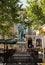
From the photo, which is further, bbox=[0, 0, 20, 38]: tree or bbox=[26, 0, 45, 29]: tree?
bbox=[26, 0, 45, 29]: tree

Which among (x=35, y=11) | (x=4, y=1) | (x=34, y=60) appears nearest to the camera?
(x=4, y=1)

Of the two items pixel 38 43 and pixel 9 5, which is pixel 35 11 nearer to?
pixel 9 5

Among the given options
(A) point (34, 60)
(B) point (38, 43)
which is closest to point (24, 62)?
(A) point (34, 60)

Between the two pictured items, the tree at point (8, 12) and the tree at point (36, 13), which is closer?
the tree at point (8, 12)

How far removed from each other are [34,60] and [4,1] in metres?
4.70

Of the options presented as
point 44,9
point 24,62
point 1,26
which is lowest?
point 24,62

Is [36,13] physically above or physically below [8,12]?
above

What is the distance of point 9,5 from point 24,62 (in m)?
4.24

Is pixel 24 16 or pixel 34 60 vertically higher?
pixel 24 16

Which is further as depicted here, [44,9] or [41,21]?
[41,21]

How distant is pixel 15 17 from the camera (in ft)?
69.8

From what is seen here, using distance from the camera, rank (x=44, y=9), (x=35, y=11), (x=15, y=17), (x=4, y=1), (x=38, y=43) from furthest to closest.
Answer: (x=38, y=43) < (x=35, y=11) < (x=15, y=17) < (x=44, y=9) < (x=4, y=1)

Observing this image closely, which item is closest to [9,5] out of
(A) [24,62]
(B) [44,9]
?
(B) [44,9]

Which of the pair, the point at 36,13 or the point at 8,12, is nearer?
the point at 8,12
